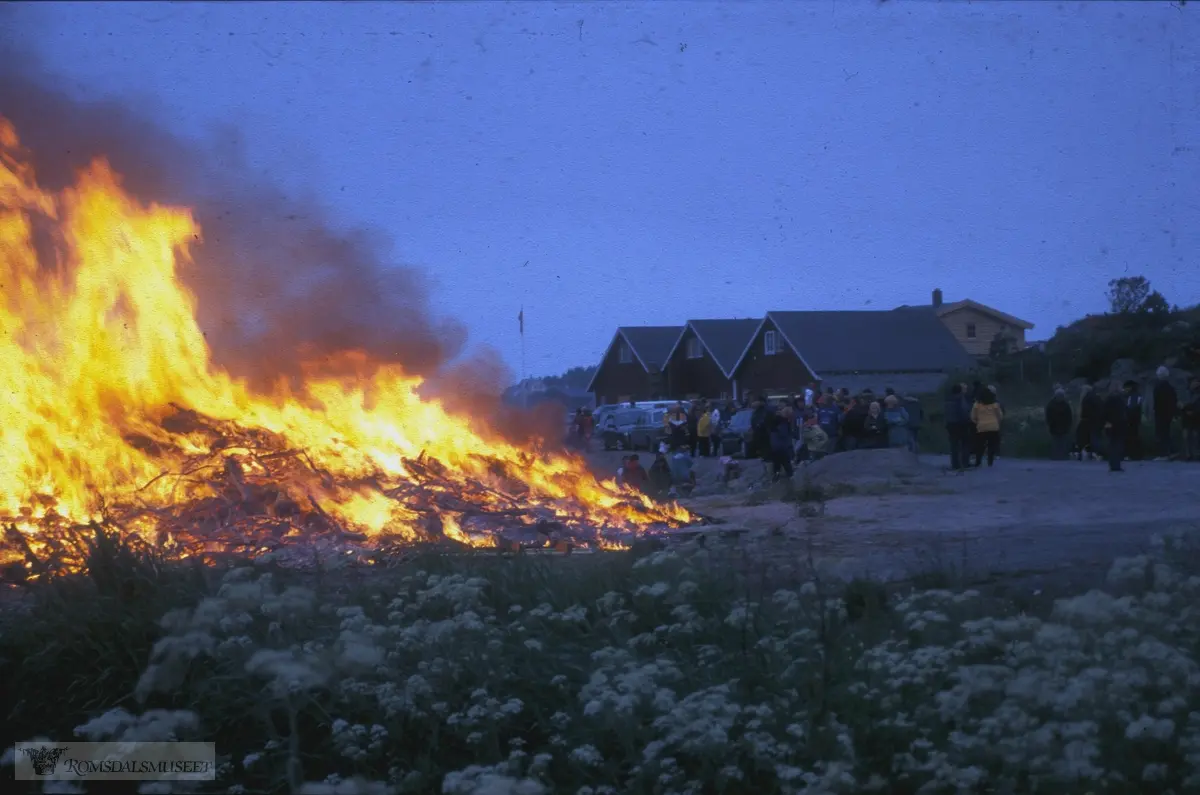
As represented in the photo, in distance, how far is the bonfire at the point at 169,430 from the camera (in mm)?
11703

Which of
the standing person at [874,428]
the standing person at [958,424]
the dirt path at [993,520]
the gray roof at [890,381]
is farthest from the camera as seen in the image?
the gray roof at [890,381]

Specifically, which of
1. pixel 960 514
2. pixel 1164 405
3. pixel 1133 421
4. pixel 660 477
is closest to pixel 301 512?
pixel 960 514

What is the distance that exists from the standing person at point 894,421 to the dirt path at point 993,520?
1905 millimetres

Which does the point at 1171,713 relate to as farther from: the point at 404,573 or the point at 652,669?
the point at 404,573

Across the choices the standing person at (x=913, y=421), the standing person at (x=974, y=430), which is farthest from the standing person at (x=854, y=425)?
the standing person at (x=974, y=430)

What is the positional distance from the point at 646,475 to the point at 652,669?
1263 centimetres

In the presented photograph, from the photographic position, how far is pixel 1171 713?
4875mm

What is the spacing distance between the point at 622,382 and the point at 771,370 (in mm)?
11728

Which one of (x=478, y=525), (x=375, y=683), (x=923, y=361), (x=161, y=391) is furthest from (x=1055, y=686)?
(x=923, y=361)

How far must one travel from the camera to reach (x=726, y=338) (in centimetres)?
4897

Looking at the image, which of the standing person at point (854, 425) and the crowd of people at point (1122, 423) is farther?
the standing person at point (854, 425)

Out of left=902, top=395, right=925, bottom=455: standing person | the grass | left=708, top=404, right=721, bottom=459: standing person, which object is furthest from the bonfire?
left=708, top=404, right=721, bottom=459: standing person

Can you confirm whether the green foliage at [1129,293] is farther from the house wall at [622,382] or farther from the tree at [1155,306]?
the house wall at [622,382]

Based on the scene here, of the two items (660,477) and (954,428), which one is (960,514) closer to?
(660,477)
